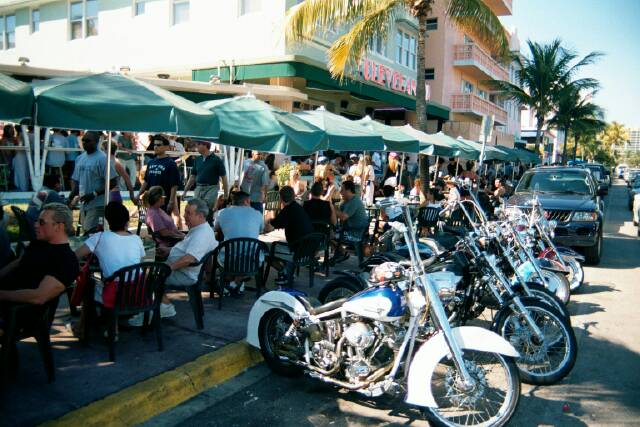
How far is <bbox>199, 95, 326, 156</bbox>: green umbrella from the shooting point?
6559 mm

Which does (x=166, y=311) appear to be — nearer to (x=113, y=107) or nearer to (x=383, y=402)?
(x=113, y=107)

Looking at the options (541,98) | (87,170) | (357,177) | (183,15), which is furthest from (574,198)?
(541,98)

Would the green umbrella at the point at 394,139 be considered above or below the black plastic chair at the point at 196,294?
above

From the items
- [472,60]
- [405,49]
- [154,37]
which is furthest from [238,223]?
[472,60]

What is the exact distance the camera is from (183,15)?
19438mm

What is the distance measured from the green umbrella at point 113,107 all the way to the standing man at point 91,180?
1.64 meters

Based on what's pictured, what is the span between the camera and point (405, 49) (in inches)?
1073

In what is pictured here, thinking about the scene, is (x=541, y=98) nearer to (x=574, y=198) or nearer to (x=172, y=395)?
(x=574, y=198)

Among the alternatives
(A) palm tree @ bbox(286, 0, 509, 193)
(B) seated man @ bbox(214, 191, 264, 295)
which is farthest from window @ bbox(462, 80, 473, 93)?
(B) seated man @ bbox(214, 191, 264, 295)

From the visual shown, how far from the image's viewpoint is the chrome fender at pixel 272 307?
4191 millimetres

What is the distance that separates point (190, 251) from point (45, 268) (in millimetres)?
1523

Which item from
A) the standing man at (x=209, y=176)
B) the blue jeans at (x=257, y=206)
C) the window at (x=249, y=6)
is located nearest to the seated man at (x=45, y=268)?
the standing man at (x=209, y=176)

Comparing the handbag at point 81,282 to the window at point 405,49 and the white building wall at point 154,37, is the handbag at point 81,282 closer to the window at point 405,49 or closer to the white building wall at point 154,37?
the white building wall at point 154,37

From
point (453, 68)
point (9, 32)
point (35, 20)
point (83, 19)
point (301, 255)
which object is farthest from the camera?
point (453, 68)
